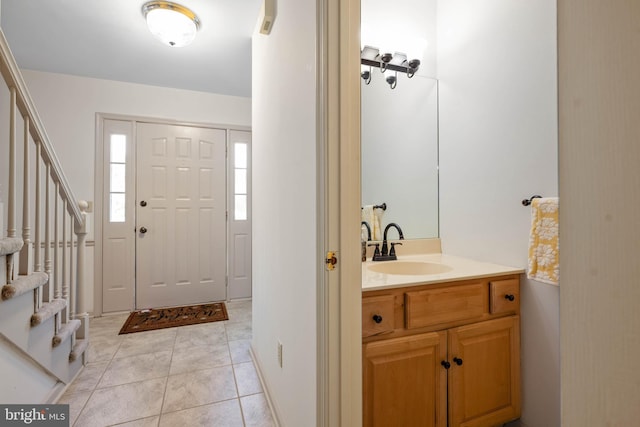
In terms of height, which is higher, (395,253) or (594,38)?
(594,38)

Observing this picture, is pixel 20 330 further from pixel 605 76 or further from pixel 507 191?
pixel 507 191

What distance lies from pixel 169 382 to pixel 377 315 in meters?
1.57

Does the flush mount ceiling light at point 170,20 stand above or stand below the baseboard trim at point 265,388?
above

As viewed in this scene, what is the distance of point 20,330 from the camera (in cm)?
137

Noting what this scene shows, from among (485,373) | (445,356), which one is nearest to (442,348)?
(445,356)

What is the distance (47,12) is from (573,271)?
10.4 feet

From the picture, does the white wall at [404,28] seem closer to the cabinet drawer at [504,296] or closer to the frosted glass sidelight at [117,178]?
the cabinet drawer at [504,296]

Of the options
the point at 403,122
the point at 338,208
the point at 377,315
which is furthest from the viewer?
the point at 403,122

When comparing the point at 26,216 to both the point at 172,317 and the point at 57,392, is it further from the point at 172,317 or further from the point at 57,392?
the point at 172,317

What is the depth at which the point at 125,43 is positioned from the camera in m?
2.41

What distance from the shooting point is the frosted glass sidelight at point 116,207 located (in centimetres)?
311

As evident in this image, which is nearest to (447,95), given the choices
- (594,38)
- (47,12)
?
(594,38)

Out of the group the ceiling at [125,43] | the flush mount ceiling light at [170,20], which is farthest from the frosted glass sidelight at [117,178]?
the flush mount ceiling light at [170,20]

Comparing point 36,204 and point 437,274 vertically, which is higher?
point 36,204
